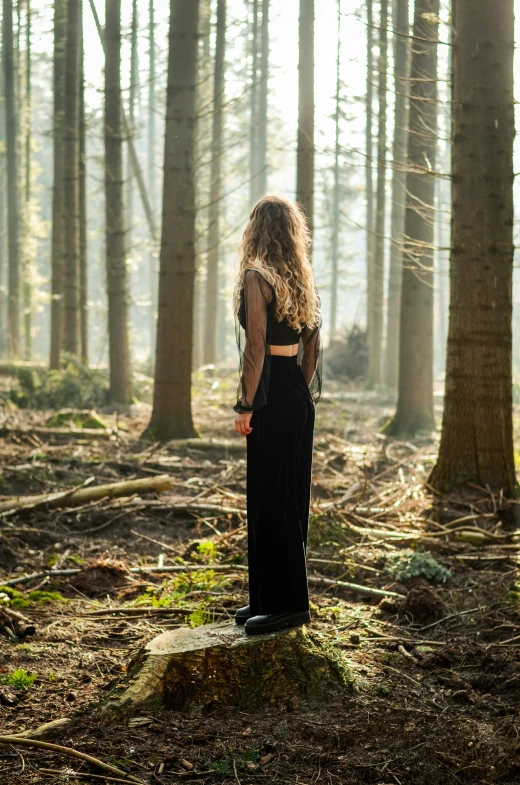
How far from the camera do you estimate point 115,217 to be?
52.7ft

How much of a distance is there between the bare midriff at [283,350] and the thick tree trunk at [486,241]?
3651 millimetres

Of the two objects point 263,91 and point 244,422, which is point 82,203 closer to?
point 263,91

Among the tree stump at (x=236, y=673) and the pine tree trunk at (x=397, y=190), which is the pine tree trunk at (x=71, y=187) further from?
the tree stump at (x=236, y=673)

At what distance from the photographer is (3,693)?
4145mm

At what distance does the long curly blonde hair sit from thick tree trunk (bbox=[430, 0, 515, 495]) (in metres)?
3.65

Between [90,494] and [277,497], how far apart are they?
4227 mm

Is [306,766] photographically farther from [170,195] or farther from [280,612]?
[170,195]

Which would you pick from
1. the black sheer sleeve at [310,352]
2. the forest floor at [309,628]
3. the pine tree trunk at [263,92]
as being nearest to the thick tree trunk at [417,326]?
the forest floor at [309,628]

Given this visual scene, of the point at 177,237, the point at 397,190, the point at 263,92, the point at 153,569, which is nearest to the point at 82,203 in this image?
the point at 397,190

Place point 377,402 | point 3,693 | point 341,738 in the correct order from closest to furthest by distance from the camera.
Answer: point 341,738 < point 3,693 < point 377,402

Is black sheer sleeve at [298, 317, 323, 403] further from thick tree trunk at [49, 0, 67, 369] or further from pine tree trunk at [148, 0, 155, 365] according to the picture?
pine tree trunk at [148, 0, 155, 365]

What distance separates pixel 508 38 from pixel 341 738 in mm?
6738

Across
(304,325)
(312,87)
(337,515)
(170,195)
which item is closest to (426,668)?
(304,325)

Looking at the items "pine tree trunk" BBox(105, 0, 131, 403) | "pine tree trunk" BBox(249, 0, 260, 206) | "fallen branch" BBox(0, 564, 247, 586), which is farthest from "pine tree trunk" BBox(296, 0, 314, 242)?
"pine tree trunk" BBox(249, 0, 260, 206)
